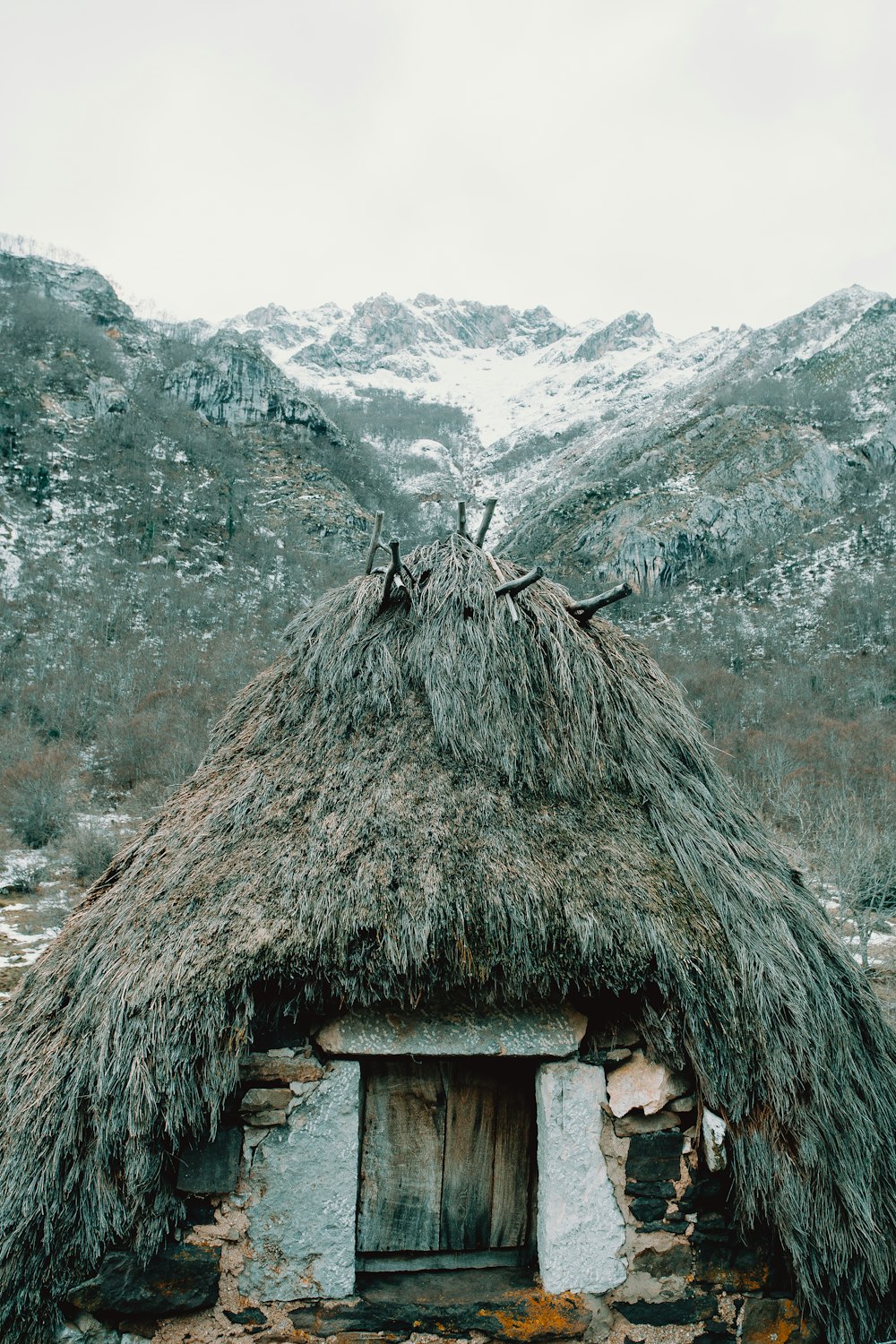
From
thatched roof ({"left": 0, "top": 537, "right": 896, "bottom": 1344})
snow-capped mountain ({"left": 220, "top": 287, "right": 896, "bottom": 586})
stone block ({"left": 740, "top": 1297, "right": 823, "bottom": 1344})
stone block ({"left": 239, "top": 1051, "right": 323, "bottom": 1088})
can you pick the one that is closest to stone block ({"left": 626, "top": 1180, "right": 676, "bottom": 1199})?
thatched roof ({"left": 0, "top": 537, "right": 896, "bottom": 1344})

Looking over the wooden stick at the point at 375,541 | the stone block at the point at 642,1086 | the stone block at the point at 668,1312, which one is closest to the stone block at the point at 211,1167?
the stone block at the point at 642,1086

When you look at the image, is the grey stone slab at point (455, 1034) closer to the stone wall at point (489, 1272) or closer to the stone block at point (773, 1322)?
the stone wall at point (489, 1272)

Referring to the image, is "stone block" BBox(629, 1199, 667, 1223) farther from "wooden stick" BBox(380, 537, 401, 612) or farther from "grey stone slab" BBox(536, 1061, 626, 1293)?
"wooden stick" BBox(380, 537, 401, 612)

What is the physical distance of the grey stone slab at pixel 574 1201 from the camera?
3381 millimetres

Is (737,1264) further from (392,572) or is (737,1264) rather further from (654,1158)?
(392,572)

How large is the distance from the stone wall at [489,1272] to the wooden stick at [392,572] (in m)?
2.45

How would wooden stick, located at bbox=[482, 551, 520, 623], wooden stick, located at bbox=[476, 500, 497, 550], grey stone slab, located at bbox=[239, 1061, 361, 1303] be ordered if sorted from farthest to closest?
wooden stick, located at bbox=[476, 500, 497, 550]
wooden stick, located at bbox=[482, 551, 520, 623]
grey stone slab, located at bbox=[239, 1061, 361, 1303]

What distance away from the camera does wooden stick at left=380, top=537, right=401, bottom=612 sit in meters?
4.34

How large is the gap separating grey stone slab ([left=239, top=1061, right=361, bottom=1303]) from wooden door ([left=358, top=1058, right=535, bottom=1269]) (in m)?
0.26

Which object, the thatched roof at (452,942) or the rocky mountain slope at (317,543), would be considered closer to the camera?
the thatched roof at (452,942)

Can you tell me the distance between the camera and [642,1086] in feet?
11.4

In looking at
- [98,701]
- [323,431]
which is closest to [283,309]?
[323,431]

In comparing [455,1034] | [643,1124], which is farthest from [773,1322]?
[455,1034]

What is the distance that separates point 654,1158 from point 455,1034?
1.03 meters
